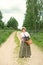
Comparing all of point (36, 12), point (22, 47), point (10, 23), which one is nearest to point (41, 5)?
point (36, 12)

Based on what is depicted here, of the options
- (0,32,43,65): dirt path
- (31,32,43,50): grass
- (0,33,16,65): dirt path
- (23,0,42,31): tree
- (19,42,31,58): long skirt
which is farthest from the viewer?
(23,0,42,31): tree

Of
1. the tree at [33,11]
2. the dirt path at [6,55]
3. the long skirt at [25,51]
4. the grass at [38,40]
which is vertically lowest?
the grass at [38,40]

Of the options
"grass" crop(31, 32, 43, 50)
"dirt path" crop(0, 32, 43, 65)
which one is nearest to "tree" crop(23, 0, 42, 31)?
"grass" crop(31, 32, 43, 50)

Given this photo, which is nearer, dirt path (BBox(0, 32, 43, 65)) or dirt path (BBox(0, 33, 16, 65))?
dirt path (BBox(0, 32, 43, 65))

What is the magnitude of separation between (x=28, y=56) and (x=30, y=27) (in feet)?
142

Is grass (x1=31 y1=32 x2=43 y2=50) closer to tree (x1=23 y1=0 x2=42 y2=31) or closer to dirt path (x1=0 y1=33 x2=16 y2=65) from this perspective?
dirt path (x1=0 y1=33 x2=16 y2=65)

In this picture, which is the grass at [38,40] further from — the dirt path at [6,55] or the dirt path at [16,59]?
the dirt path at [16,59]

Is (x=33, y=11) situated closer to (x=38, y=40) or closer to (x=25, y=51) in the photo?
(x=38, y=40)

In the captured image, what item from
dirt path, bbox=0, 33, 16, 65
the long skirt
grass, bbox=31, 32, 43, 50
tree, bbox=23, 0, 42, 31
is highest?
tree, bbox=23, 0, 42, 31

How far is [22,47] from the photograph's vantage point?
51.9 feet

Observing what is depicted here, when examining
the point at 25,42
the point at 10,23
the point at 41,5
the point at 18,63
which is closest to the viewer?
the point at 18,63

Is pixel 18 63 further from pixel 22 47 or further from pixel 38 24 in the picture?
pixel 38 24

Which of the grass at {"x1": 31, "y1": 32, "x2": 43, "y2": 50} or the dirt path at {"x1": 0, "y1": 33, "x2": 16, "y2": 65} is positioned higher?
the dirt path at {"x1": 0, "y1": 33, "x2": 16, "y2": 65}

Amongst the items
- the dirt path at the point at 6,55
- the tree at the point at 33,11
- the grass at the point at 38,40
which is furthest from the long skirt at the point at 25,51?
the tree at the point at 33,11
